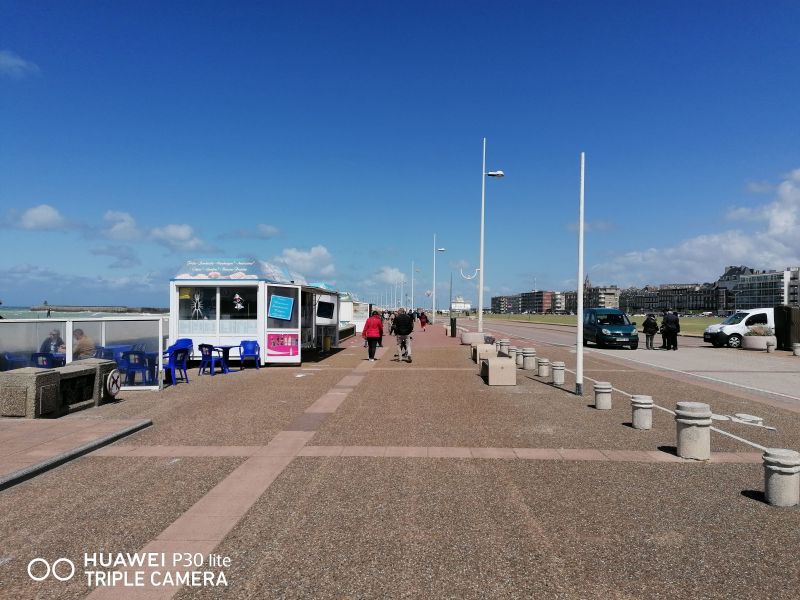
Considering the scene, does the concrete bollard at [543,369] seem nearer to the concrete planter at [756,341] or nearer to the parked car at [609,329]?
the parked car at [609,329]

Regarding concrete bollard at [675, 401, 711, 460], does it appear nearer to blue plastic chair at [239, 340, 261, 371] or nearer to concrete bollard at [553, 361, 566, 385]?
concrete bollard at [553, 361, 566, 385]

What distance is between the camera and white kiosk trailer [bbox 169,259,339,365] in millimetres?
17469

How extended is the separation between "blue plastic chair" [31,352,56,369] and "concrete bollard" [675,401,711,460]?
11.1 meters

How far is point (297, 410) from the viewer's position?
10.4m

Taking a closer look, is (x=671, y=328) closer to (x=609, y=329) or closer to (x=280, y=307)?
(x=609, y=329)

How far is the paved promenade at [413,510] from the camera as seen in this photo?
390 cm

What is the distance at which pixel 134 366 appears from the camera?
1266 cm

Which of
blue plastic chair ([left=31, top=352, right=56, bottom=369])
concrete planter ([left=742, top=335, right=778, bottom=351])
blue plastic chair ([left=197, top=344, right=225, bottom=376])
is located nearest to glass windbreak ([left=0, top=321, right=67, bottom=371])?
blue plastic chair ([left=31, top=352, right=56, bottom=369])

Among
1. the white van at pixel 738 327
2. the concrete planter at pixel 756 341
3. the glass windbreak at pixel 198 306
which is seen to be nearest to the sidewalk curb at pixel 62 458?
the glass windbreak at pixel 198 306

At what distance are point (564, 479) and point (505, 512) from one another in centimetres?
134

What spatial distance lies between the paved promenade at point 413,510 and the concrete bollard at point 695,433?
0.83 feet

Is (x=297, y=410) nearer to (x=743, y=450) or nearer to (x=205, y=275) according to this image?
(x=743, y=450)

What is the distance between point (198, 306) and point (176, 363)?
9.98 feet

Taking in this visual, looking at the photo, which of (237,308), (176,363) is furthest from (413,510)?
(237,308)
